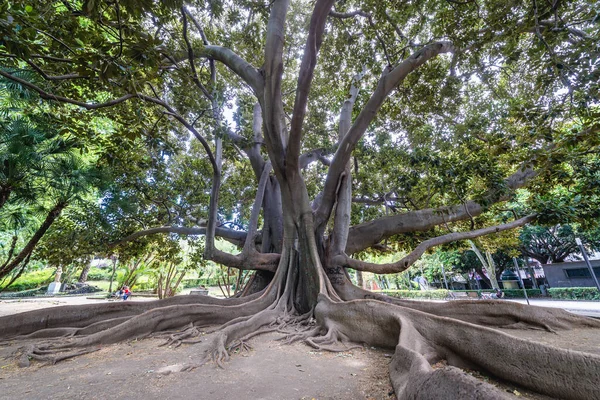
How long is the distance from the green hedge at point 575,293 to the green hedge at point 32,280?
38522 mm

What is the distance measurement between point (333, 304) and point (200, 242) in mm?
7357

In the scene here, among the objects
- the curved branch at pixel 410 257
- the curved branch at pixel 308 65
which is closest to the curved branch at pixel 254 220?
the curved branch at pixel 308 65

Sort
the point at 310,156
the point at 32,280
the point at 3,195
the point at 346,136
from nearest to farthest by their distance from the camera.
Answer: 1. the point at 3,195
2. the point at 346,136
3. the point at 310,156
4. the point at 32,280

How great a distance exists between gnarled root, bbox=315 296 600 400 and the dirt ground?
0.15 m

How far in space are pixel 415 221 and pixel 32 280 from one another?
98.4 ft

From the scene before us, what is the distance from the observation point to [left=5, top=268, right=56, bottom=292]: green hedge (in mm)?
Result: 21609

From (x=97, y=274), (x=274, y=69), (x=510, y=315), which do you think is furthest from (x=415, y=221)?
(x=97, y=274)

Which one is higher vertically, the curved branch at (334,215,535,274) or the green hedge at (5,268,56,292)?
the green hedge at (5,268,56,292)

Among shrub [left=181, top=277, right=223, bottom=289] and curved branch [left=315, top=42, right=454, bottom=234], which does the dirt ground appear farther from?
shrub [left=181, top=277, right=223, bottom=289]

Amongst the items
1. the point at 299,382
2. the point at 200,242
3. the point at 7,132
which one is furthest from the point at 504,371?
the point at 200,242

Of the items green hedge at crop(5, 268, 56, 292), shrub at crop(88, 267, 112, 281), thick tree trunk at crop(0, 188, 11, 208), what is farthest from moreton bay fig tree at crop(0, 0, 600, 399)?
shrub at crop(88, 267, 112, 281)

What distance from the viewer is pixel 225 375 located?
2766 millimetres

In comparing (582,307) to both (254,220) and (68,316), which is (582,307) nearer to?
(254,220)

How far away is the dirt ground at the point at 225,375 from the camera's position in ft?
7.74
